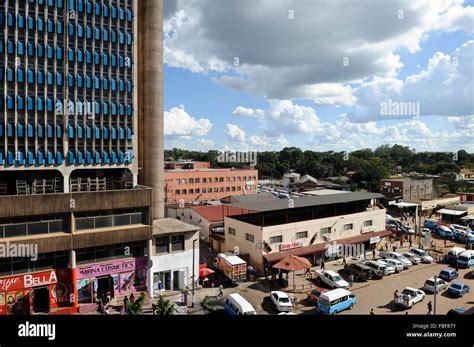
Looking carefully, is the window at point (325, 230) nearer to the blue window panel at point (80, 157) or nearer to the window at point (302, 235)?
the window at point (302, 235)

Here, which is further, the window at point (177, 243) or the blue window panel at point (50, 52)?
the window at point (177, 243)

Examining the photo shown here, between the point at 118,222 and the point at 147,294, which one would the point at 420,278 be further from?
the point at 118,222

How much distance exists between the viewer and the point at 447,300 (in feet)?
80.7

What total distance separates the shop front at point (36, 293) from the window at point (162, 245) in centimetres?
661

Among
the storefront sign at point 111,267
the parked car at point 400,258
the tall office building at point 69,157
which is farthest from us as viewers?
the parked car at point 400,258

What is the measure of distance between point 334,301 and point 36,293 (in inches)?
796

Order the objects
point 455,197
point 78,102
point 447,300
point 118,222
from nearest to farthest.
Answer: point 447,300
point 118,222
point 78,102
point 455,197

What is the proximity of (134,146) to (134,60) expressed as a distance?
25.5 feet

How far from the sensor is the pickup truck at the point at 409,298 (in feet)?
75.2

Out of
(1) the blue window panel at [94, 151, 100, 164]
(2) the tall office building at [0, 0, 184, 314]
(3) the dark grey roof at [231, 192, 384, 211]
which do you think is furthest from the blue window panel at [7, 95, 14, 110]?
(3) the dark grey roof at [231, 192, 384, 211]

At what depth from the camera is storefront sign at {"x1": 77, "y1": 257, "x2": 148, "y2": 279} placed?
81.3 ft

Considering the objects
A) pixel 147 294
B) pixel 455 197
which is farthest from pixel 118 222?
pixel 455 197

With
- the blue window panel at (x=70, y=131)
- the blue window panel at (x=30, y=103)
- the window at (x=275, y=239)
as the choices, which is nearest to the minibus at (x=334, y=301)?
the window at (x=275, y=239)

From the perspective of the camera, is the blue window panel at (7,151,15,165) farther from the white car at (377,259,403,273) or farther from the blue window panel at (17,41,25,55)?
the white car at (377,259,403,273)
